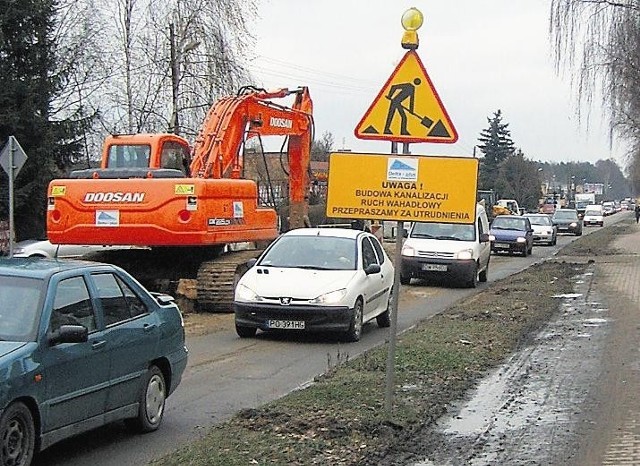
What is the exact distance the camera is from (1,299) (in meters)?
7.20

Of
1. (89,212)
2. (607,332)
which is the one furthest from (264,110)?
(607,332)

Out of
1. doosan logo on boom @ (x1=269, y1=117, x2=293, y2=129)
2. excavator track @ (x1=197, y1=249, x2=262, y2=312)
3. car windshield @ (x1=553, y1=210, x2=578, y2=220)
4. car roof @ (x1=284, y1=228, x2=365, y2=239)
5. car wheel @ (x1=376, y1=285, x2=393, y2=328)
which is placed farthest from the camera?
car windshield @ (x1=553, y1=210, x2=578, y2=220)

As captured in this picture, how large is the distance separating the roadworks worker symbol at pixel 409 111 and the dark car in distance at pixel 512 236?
3083 centimetres

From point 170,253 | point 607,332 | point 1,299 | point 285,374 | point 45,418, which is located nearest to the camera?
point 45,418

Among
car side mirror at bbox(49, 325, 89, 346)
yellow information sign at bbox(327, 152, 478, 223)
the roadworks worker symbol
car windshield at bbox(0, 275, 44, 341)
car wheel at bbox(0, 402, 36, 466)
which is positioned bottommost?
car wheel at bbox(0, 402, 36, 466)

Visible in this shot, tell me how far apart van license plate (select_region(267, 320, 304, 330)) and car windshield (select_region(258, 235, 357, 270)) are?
1232mm

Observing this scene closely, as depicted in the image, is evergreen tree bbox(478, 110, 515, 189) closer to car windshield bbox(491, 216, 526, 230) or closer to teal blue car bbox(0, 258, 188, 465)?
car windshield bbox(491, 216, 526, 230)

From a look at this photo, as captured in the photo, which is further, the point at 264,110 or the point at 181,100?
the point at 181,100

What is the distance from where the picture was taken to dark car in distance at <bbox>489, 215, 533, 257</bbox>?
39.2m

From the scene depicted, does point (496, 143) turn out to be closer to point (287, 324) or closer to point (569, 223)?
point (569, 223)

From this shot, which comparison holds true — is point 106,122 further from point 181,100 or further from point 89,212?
point 89,212

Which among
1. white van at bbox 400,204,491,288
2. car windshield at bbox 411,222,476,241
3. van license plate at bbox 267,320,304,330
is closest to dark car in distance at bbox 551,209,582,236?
car windshield at bbox 411,222,476,241

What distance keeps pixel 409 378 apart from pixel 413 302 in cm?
1046

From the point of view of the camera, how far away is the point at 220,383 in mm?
10930
